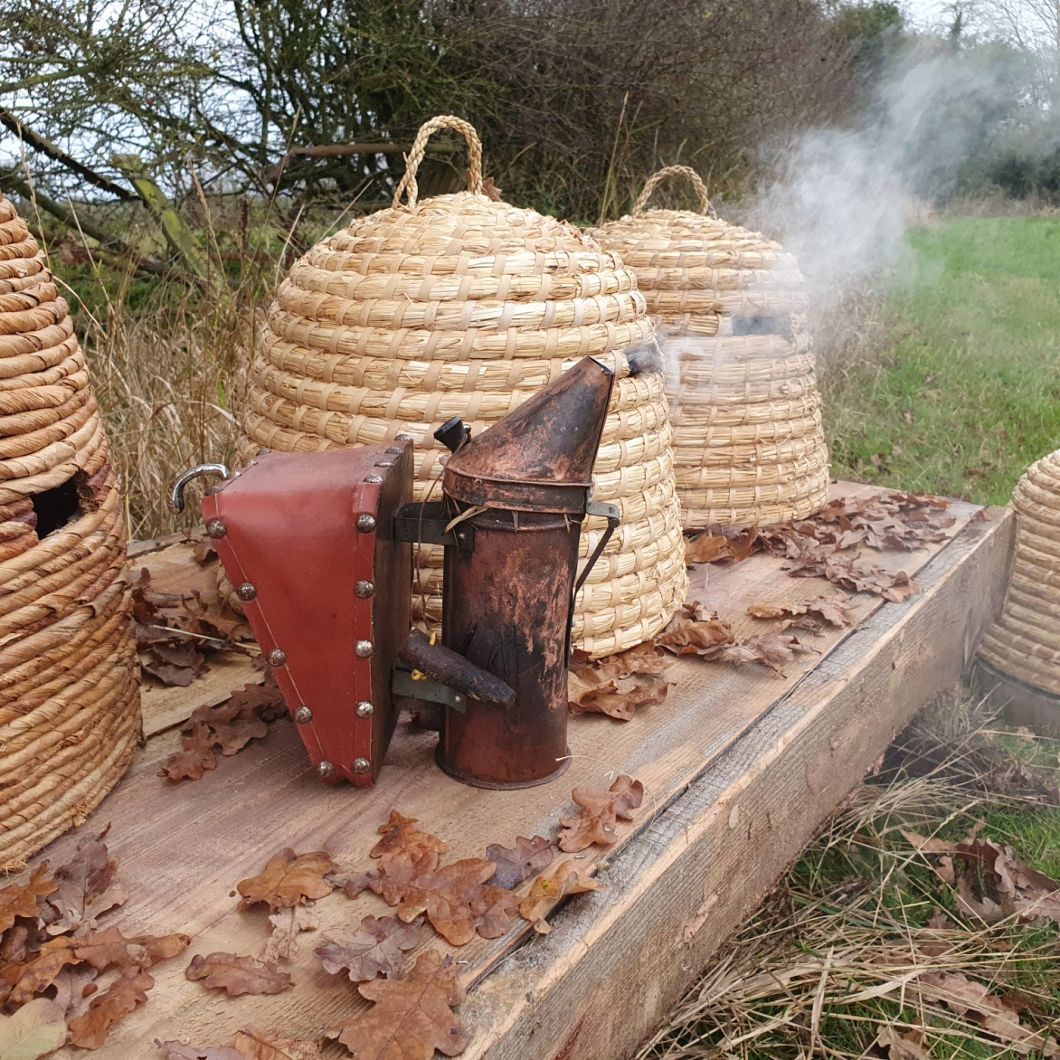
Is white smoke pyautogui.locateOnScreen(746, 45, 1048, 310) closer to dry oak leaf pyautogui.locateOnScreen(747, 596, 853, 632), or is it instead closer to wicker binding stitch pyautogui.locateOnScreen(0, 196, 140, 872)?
dry oak leaf pyautogui.locateOnScreen(747, 596, 853, 632)

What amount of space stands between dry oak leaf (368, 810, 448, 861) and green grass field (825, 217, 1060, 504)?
3.39 m

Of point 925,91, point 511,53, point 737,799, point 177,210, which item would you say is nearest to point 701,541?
point 737,799

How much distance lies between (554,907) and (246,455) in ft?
3.73

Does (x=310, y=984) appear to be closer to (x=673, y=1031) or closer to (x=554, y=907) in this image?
(x=554, y=907)

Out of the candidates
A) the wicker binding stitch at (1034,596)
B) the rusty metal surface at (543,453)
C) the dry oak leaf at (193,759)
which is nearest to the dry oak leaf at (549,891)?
the rusty metal surface at (543,453)

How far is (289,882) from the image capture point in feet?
4.43

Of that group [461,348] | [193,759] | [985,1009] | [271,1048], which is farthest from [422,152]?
[985,1009]

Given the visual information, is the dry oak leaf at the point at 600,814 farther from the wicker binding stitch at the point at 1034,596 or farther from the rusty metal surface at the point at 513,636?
the wicker binding stitch at the point at 1034,596

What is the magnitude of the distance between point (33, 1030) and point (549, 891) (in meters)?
0.61

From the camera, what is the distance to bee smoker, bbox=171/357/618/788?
1.41 metres

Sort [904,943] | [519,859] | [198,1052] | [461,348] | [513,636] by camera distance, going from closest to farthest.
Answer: [198,1052] → [519,859] → [513,636] → [461,348] → [904,943]

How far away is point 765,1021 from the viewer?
1.75 meters

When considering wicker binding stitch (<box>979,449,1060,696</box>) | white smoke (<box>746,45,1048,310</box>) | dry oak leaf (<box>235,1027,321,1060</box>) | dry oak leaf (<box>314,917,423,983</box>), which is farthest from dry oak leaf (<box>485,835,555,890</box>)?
white smoke (<box>746,45,1048,310</box>)

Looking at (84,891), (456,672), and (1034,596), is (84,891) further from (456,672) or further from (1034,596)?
(1034,596)
